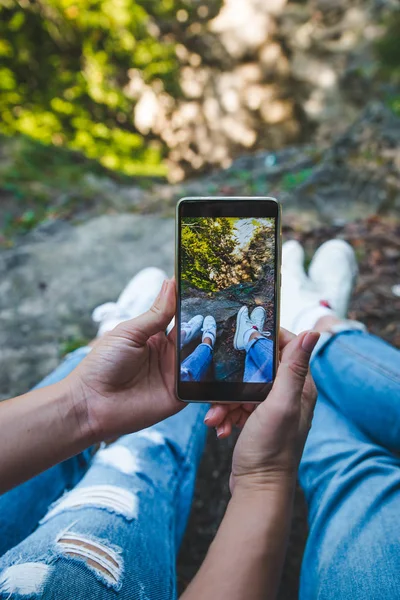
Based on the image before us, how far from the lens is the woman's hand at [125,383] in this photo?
0.97 meters

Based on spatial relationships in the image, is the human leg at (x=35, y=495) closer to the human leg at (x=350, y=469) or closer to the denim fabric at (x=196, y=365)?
the denim fabric at (x=196, y=365)

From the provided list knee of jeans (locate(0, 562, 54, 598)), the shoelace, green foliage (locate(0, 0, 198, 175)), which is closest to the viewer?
knee of jeans (locate(0, 562, 54, 598))

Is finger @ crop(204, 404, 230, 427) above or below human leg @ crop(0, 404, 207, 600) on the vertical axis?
above

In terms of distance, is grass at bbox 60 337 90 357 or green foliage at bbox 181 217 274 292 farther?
grass at bbox 60 337 90 357

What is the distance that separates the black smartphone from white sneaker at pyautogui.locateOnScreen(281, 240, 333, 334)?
437mm

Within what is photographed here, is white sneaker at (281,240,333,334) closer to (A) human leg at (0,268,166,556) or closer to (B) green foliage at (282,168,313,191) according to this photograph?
(A) human leg at (0,268,166,556)

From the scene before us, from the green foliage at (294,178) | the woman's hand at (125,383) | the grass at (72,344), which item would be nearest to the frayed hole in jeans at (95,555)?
the woman's hand at (125,383)

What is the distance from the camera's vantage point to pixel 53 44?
5.63 m

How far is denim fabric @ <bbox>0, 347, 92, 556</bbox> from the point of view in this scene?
3.54 feet

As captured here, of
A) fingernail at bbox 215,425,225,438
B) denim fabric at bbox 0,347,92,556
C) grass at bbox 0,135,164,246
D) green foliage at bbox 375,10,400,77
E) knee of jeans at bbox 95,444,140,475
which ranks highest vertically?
green foliage at bbox 375,10,400,77

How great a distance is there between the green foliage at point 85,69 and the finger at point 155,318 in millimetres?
4818

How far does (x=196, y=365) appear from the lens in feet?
3.23

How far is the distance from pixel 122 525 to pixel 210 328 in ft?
1.74

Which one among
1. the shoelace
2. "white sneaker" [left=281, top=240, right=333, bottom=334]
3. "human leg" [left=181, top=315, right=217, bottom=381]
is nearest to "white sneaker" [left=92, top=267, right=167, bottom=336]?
the shoelace
